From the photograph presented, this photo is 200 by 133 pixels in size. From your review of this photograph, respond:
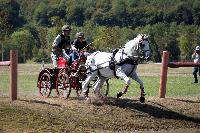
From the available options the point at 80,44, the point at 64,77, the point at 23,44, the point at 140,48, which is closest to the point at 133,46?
the point at 140,48

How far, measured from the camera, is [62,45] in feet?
59.2

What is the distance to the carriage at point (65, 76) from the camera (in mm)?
17391

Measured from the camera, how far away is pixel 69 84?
17.2 meters

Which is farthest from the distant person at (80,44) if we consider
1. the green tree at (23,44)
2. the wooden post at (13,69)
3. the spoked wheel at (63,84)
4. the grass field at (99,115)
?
the green tree at (23,44)

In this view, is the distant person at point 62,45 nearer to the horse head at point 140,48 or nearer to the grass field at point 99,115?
the grass field at point 99,115

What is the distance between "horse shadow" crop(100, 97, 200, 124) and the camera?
16.2 meters

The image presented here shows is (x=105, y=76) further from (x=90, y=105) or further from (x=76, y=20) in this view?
(x=76, y=20)

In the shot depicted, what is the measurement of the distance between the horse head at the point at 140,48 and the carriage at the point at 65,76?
191 centimetres

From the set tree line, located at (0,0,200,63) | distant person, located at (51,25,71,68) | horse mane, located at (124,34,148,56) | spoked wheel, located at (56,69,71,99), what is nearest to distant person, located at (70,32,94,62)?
distant person, located at (51,25,71,68)

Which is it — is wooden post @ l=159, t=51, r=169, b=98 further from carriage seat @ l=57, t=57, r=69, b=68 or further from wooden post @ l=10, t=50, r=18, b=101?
wooden post @ l=10, t=50, r=18, b=101

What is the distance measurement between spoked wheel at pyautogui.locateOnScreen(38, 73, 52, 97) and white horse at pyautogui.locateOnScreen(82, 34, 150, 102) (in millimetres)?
1345

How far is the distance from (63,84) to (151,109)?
3084mm

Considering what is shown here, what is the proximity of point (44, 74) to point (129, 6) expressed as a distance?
564 ft

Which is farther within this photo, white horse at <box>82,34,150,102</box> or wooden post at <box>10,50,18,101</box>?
white horse at <box>82,34,150,102</box>
